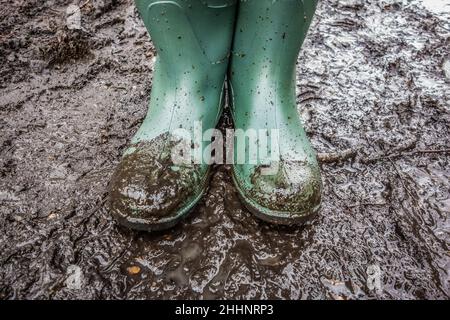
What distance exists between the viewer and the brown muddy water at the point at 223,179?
1065 mm

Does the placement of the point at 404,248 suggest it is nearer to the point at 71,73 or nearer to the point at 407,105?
the point at 407,105

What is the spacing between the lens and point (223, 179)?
52.2 inches

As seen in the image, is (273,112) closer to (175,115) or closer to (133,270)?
(175,115)

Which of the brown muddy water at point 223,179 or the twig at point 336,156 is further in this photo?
the twig at point 336,156

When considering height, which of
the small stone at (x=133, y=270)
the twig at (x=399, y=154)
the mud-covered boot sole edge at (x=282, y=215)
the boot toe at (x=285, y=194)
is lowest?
the twig at (x=399, y=154)

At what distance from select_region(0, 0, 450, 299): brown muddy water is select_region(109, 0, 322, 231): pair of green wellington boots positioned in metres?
0.09

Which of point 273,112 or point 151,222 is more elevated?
point 273,112

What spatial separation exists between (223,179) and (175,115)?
25 cm

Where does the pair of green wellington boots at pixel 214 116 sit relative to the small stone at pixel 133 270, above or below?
above

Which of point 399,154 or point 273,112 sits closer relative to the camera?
point 273,112

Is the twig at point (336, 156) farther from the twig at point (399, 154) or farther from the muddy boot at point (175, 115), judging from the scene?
the muddy boot at point (175, 115)

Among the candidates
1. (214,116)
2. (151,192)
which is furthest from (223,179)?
(151,192)

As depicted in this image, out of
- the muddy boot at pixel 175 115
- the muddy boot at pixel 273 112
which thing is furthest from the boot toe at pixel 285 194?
the muddy boot at pixel 175 115
